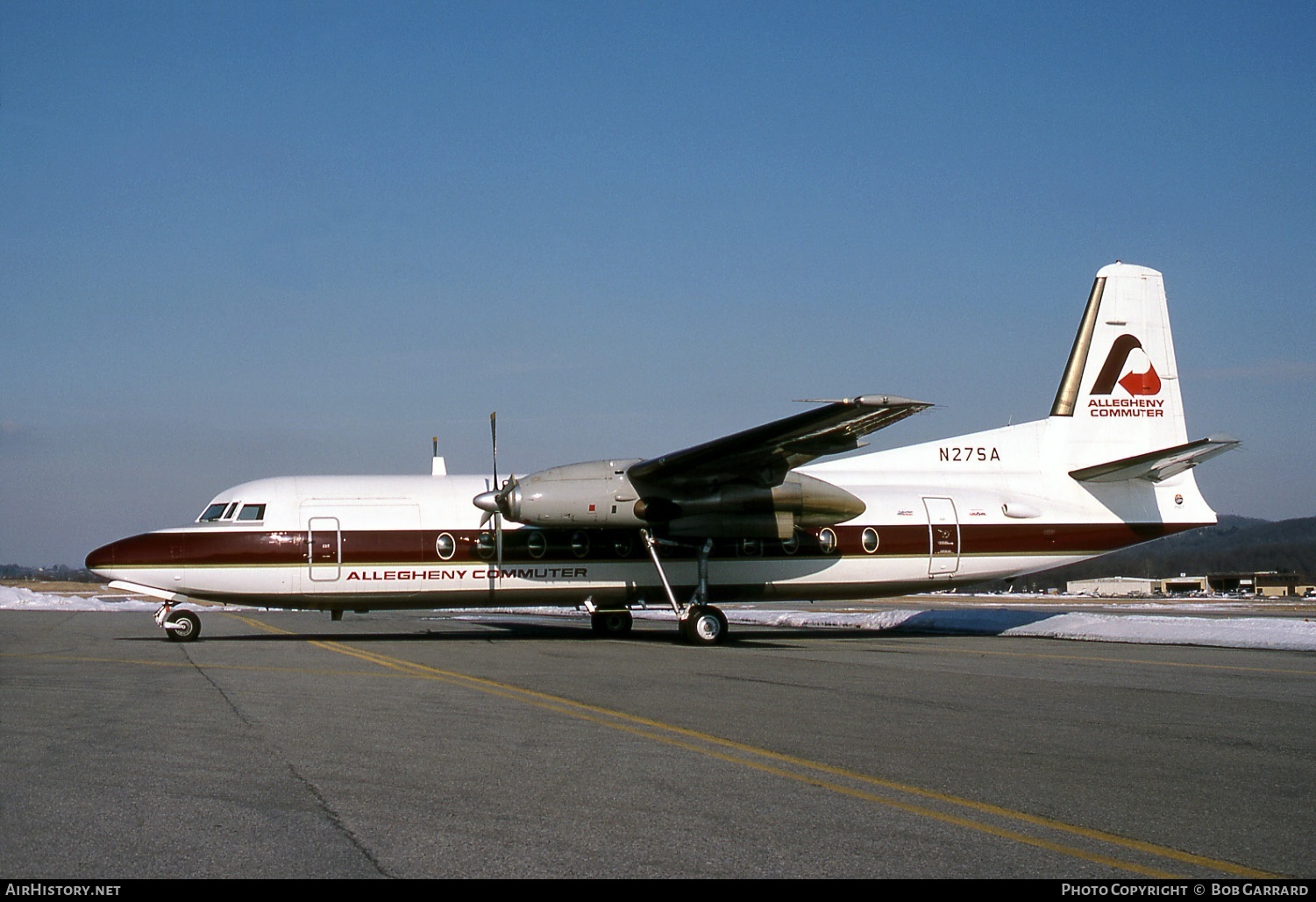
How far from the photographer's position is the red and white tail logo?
24875 mm

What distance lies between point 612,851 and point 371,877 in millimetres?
1159

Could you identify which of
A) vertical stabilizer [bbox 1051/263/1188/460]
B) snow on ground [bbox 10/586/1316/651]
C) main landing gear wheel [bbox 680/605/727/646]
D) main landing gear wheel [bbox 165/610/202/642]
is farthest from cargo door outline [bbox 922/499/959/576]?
main landing gear wheel [bbox 165/610/202/642]

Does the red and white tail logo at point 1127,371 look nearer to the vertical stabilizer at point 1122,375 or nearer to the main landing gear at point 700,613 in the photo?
the vertical stabilizer at point 1122,375

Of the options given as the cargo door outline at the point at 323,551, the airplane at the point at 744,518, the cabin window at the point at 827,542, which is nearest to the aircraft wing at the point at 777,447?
the airplane at the point at 744,518

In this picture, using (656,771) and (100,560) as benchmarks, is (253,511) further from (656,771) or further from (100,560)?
(656,771)

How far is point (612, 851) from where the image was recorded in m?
5.43

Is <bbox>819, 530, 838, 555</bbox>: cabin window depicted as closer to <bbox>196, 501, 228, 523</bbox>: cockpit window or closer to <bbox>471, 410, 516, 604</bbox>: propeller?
<bbox>471, 410, 516, 604</bbox>: propeller

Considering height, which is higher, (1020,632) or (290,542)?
(290,542)

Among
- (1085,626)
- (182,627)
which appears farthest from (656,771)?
(1085,626)

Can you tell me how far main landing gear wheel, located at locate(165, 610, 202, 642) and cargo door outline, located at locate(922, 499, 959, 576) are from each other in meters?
14.9

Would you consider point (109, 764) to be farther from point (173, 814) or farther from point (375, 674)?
point (375, 674)

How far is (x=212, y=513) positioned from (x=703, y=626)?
31.7 feet
